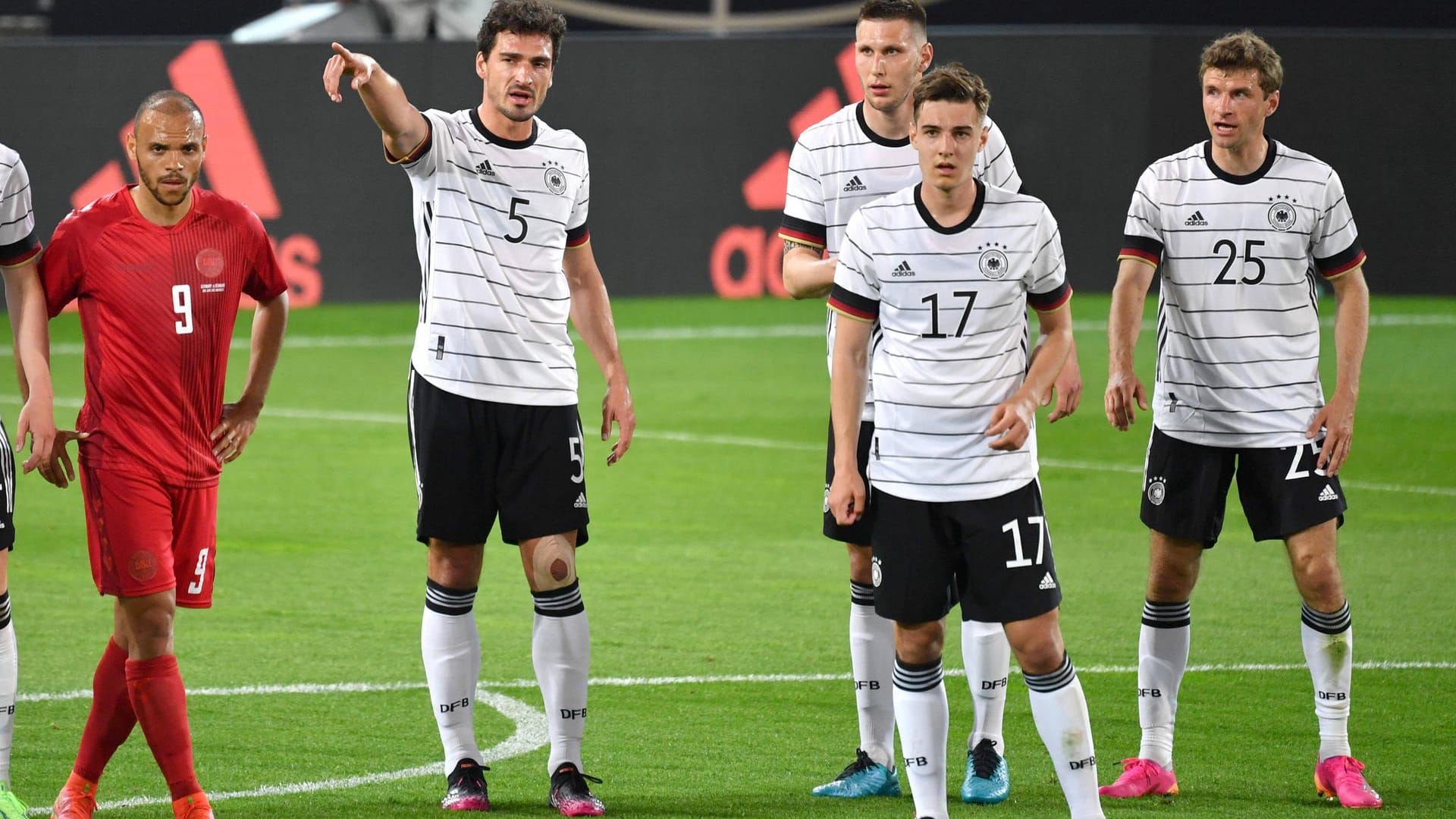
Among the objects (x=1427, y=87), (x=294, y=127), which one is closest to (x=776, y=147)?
(x=294, y=127)

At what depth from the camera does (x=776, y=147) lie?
55.7 ft

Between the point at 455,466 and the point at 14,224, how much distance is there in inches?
51.2

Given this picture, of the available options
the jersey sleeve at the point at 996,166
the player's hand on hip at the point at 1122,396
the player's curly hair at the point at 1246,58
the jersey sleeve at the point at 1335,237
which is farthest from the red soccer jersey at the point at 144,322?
the jersey sleeve at the point at 1335,237

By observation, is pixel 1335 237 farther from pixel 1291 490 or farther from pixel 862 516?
pixel 862 516

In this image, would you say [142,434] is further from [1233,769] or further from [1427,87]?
[1427,87]

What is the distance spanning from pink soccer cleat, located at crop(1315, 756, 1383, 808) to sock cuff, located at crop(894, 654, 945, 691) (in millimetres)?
1263

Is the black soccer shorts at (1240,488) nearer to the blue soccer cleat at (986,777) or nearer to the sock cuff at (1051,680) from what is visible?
the blue soccer cleat at (986,777)

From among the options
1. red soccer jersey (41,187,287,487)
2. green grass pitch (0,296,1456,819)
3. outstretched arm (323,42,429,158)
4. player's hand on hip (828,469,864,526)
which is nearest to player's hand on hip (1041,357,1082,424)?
player's hand on hip (828,469,864,526)

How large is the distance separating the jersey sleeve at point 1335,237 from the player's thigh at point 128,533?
10.6 ft

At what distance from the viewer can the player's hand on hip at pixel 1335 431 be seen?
5.40m

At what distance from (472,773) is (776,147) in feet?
40.1

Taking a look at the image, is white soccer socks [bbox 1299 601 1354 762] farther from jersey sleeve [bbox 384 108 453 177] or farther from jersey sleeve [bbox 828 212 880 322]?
jersey sleeve [bbox 384 108 453 177]

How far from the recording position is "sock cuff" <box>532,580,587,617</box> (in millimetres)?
5332

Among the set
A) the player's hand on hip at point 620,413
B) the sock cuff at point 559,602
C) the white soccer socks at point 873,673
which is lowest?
the white soccer socks at point 873,673
